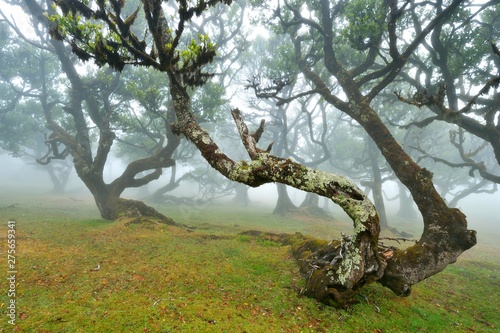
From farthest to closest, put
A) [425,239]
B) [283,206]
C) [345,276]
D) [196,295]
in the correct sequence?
[283,206], [425,239], [196,295], [345,276]

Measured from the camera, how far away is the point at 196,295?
584 cm

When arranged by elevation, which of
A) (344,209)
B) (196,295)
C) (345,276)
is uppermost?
(344,209)

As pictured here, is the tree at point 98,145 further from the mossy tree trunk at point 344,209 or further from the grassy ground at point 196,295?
the mossy tree trunk at point 344,209

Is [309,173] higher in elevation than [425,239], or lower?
higher

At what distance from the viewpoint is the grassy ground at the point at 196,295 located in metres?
4.76

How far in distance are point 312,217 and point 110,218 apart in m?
19.5

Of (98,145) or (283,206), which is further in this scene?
(283,206)

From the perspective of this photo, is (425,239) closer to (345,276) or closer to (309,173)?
(345,276)

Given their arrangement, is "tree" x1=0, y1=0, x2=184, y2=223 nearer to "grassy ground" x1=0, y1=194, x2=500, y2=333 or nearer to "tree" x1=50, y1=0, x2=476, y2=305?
Answer: "grassy ground" x1=0, y1=194, x2=500, y2=333

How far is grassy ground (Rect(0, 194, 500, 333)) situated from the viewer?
4758 mm

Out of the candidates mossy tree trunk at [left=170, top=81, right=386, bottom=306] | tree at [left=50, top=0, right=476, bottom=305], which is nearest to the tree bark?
tree at [left=50, top=0, right=476, bottom=305]

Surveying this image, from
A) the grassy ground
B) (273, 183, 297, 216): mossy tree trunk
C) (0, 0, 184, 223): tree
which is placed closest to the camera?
the grassy ground

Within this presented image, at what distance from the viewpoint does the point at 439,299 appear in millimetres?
7305

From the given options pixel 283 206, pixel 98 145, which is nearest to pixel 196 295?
pixel 98 145
